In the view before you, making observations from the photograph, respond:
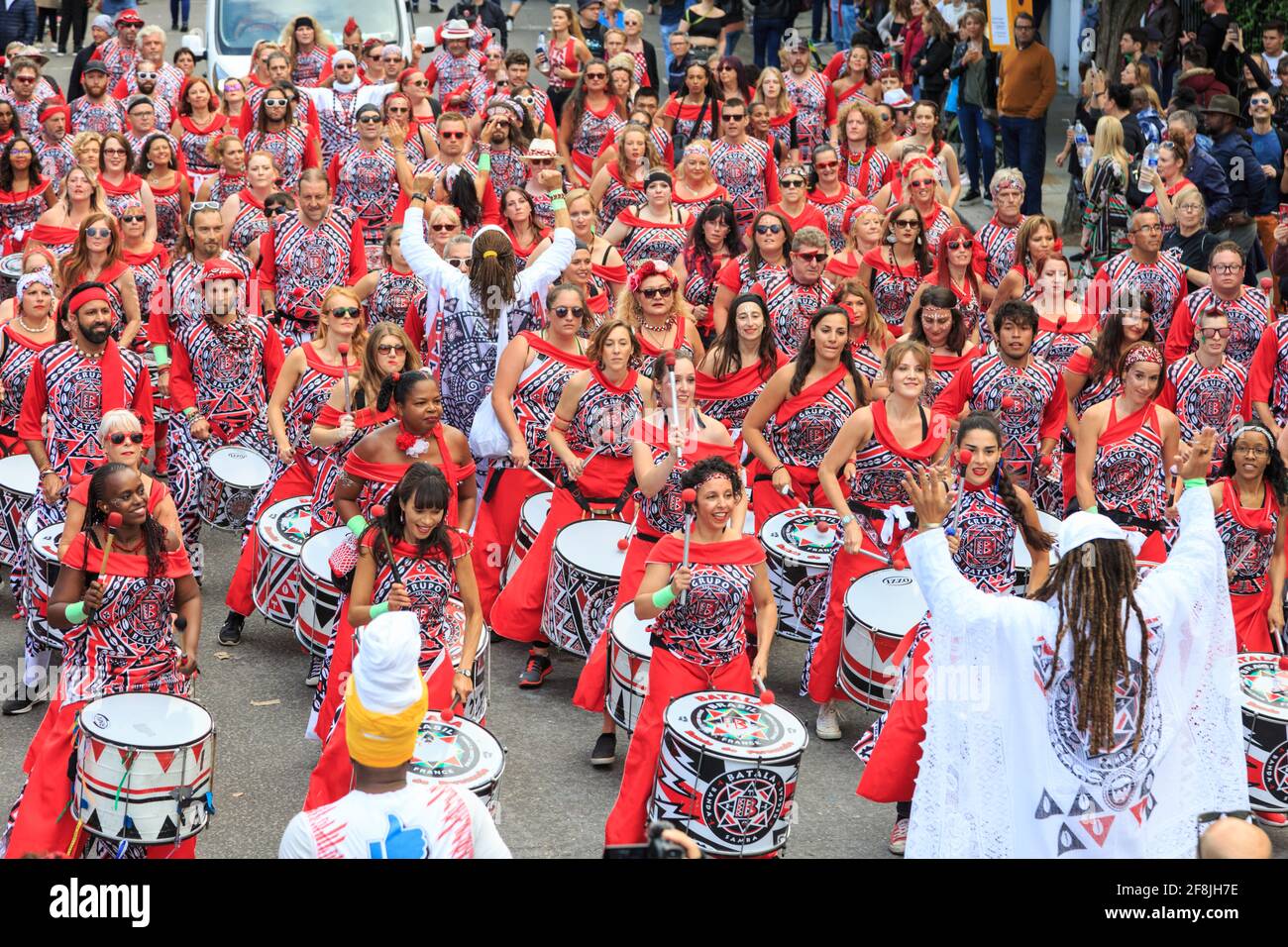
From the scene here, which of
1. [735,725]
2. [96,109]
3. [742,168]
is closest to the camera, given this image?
[735,725]

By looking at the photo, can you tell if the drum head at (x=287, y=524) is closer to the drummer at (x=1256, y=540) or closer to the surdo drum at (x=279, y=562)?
the surdo drum at (x=279, y=562)

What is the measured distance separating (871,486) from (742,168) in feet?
21.1

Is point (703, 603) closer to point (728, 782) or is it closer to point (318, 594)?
point (728, 782)

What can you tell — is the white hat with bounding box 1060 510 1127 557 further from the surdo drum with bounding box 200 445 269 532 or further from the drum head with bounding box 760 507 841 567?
the surdo drum with bounding box 200 445 269 532

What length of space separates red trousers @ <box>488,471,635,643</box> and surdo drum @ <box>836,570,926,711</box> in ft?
4.85

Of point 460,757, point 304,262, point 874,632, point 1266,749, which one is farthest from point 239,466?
point 1266,749

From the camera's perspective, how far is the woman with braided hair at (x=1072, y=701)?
17.0 feet

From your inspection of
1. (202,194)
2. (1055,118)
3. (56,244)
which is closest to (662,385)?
(56,244)

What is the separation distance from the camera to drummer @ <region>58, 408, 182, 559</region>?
23.1 feet

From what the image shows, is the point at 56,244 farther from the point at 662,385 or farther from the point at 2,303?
the point at 662,385

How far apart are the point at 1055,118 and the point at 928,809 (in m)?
18.7

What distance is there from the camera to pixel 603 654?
7.91 m

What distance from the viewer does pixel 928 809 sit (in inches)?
219
